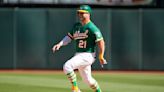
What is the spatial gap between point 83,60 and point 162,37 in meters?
10.5

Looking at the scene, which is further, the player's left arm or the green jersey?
the green jersey

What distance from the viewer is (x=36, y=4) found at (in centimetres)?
2084

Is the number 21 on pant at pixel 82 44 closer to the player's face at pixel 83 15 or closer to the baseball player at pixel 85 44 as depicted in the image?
the baseball player at pixel 85 44

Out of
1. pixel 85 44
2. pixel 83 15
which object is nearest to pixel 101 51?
pixel 85 44

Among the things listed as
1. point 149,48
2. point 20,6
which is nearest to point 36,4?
point 20,6

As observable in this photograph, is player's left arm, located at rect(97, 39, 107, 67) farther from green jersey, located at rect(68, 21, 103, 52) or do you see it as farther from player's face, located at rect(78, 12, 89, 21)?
player's face, located at rect(78, 12, 89, 21)

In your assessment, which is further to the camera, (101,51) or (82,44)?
(82,44)

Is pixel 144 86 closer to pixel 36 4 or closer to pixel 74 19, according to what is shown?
pixel 74 19

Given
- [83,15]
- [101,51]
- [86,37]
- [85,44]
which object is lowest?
[101,51]

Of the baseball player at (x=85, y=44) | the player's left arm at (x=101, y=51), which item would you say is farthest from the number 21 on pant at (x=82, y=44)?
the player's left arm at (x=101, y=51)

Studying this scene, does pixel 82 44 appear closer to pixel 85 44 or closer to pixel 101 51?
pixel 85 44

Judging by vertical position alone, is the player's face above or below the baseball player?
above

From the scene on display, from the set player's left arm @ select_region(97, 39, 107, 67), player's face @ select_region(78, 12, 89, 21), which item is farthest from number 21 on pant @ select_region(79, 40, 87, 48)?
player's face @ select_region(78, 12, 89, 21)

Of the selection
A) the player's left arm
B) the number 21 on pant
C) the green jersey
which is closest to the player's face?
the green jersey
